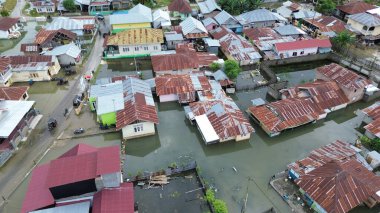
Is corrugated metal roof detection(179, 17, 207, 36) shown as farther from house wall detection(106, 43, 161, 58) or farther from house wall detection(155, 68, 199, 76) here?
house wall detection(155, 68, 199, 76)

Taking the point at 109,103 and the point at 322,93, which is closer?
the point at 109,103

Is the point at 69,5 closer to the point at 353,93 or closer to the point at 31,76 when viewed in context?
the point at 31,76

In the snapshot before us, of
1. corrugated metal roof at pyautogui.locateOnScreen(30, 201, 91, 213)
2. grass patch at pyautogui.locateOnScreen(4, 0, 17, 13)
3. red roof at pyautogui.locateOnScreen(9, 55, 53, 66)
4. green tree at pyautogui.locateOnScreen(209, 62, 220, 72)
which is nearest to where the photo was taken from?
corrugated metal roof at pyautogui.locateOnScreen(30, 201, 91, 213)

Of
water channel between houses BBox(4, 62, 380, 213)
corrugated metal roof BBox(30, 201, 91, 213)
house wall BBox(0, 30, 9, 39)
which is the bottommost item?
water channel between houses BBox(4, 62, 380, 213)

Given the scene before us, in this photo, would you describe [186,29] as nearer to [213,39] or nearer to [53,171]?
[213,39]

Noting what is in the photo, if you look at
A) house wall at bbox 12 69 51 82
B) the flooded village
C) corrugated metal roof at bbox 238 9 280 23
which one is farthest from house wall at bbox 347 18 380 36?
house wall at bbox 12 69 51 82

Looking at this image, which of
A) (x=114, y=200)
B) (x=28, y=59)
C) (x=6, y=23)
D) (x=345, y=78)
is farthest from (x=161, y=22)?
(x=114, y=200)

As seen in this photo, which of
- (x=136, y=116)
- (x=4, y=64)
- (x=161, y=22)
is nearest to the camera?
(x=136, y=116)

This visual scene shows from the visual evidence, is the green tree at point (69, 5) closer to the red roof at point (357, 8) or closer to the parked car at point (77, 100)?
the parked car at point (77, 100)
